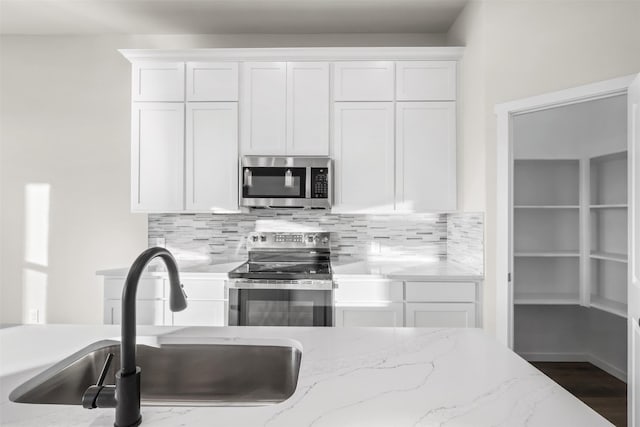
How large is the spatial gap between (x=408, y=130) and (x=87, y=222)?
2834mm

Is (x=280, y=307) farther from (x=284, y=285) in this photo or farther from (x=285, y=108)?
(x=285, y=108)

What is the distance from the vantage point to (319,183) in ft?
9.81

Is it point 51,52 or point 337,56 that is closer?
point 337,56

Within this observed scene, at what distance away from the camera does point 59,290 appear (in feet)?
11.3

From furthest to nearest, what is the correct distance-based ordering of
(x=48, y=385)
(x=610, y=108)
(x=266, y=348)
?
(x=610, y=108) < (x=266, y=348) < (x=48, y=385)

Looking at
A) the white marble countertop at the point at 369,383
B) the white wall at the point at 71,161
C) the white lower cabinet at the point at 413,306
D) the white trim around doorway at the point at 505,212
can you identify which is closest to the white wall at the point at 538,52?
the white trim around doorway at the point at 505,212

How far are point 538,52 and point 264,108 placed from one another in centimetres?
192

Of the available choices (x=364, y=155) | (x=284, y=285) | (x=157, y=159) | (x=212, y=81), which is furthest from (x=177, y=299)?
(x=212, y=81)

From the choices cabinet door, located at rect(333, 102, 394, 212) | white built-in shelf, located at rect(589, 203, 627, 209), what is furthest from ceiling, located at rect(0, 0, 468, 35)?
white built-in shelf, located at rect(589, 203, 627, 209)

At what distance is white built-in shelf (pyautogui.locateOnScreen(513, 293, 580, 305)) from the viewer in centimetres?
324

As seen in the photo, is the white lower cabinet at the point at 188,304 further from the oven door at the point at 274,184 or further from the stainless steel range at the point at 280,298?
the oven door at the point at 274,184

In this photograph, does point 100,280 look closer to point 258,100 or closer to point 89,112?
point 89,112

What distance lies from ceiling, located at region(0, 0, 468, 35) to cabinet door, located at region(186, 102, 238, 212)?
2.42 feet

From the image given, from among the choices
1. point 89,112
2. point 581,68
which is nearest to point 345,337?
point 581,68
